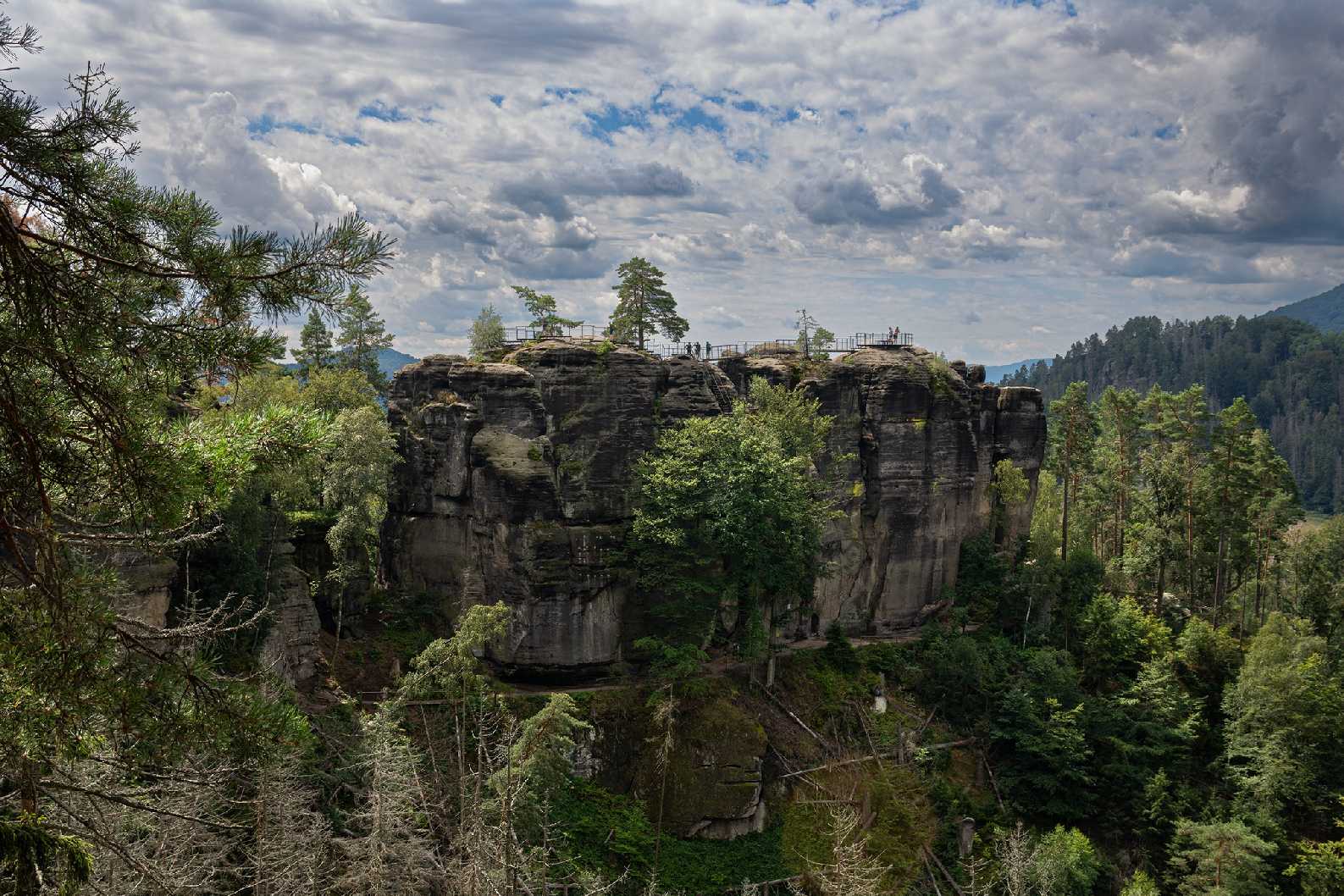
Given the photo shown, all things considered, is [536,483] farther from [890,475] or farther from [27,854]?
[27,854]

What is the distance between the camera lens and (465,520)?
3391 cm

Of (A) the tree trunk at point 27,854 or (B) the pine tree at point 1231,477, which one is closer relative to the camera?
(A) the tree trunk at point 27,854

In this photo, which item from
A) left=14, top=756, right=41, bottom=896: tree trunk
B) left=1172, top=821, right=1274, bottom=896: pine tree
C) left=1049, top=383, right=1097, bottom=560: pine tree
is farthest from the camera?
left=1049, top=383, right=1097, bottom=560: pine tree

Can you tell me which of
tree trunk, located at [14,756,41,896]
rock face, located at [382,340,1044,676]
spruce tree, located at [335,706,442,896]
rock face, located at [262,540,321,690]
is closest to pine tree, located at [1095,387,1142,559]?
rock face, located at [382,340,1044,676]

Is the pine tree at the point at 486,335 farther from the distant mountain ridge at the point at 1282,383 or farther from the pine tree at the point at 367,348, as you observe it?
the distant mountain ridge at the point at 1282,383

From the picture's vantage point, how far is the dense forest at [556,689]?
7.15 metres

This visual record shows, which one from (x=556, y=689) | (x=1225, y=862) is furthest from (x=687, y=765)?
(x=1225, y=862)

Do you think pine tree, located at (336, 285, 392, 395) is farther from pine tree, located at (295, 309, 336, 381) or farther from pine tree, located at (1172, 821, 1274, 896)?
pine tree, located at (1172, 821, 1274, 896)

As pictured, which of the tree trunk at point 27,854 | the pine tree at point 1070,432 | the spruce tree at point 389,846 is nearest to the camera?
the tree trunk at point 27,854

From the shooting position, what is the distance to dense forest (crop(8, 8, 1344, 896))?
7.15 m

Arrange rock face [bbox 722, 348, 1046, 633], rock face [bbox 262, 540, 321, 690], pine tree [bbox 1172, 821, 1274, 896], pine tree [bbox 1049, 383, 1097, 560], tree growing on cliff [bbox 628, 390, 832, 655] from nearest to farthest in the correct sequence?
1. rock face [bbox 262, 540, 321, 690]
2. pine tree [bbox 1172, 821, 1274, 896]
3. tree growing on cliff [bbox 628, 390, 832, 655]
4. rock face [bbox 722, 348, 1046, 633]
5. pine tree [bbox 1049, 383, 1097, 560]

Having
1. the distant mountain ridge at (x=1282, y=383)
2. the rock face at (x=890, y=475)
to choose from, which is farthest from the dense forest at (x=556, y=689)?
the distant mountain ridge at (x=1282, y=383)

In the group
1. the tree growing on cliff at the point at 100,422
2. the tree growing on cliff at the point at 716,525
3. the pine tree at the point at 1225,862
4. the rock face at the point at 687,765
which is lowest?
the pine tree at the point at 1225,862

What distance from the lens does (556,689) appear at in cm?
3275
